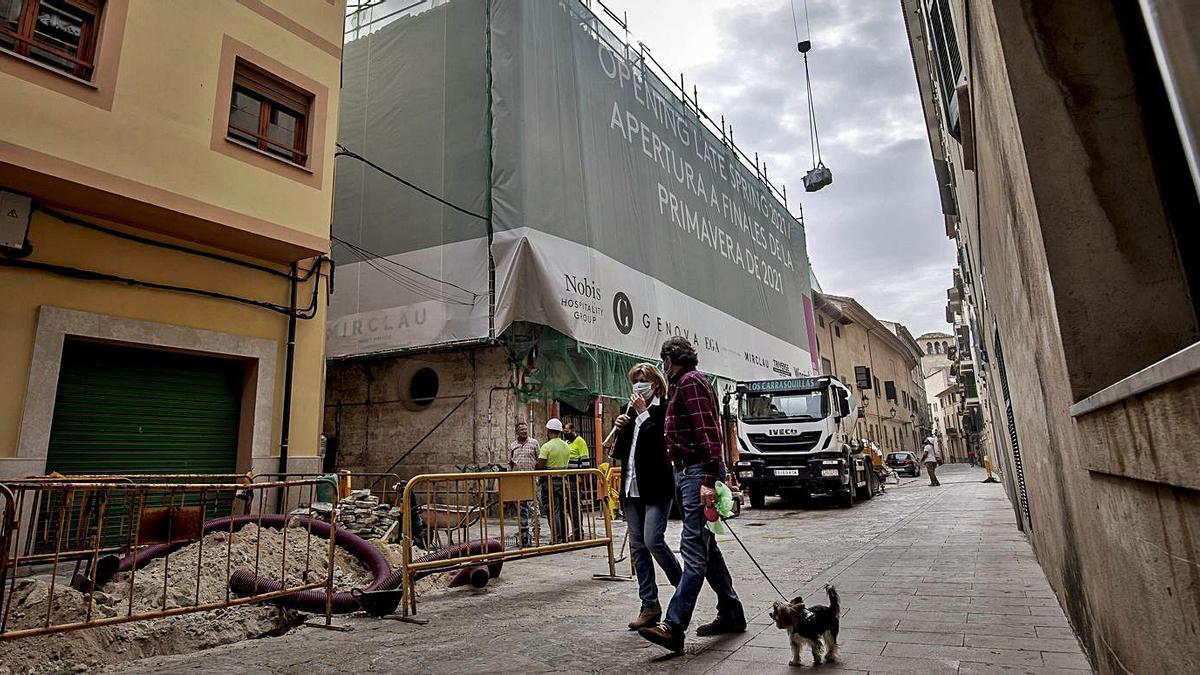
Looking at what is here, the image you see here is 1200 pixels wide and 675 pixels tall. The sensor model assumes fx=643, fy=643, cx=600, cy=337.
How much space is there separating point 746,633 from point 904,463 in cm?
3245

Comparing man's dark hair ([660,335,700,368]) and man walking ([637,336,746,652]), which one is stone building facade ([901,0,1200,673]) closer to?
man walking ([637,336,746,652])

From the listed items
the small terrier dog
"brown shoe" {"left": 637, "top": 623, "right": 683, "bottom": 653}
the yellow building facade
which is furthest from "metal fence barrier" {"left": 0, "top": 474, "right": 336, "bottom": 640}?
the small terrier dog

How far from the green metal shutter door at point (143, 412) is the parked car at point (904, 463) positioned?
3064cm

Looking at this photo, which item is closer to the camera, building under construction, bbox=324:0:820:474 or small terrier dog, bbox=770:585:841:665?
small terrier dog, bbox=770:585:841:665

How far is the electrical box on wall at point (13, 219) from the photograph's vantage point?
20.8 feet

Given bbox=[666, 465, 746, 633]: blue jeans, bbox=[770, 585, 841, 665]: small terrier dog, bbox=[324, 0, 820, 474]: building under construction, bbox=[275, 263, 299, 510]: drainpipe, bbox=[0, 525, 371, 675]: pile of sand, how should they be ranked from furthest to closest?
1. bbox=[324, 0, 820, 474]: building under construction
2. bbox=[275, 263, 299, 510]: drainpipe
3. bbox=[0, 525, 371, 675]: pile of sand
4. bbox=[666, 465, 746, 633]: blue jeans
5. bbox=[770, 585, 841, 665]: small terrier dog

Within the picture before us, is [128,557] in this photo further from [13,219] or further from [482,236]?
[482,236]

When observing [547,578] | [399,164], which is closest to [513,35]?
[399,164]

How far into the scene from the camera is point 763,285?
24797 millimetres

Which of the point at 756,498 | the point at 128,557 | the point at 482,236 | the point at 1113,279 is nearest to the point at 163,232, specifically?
the point at 128,557

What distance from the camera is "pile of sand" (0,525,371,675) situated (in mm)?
3697

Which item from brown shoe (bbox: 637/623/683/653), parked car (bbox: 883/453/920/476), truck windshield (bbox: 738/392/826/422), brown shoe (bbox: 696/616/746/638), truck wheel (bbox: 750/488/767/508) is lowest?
brown shoe (bbox: 696/616/746/638)

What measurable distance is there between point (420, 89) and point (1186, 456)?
598 inches

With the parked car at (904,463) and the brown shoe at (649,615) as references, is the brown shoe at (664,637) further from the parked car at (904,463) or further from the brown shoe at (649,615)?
the parked car at (904,463)
